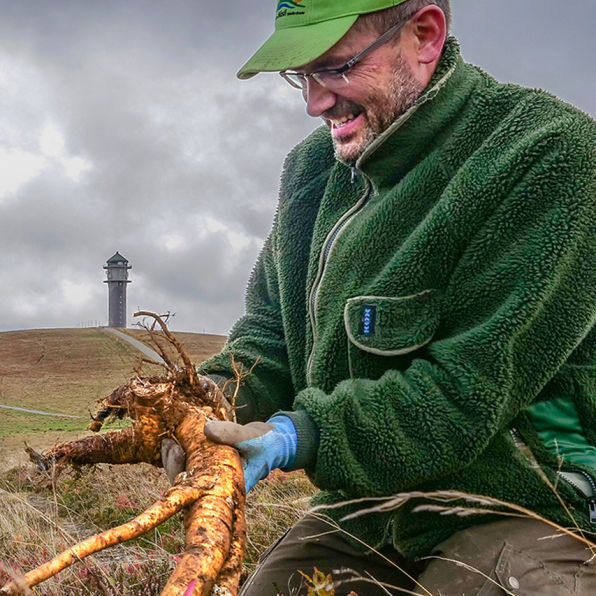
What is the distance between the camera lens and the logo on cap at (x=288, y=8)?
2.52 m

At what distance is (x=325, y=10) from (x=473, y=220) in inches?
36.8

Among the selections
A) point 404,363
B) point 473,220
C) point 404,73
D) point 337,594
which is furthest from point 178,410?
point 404,73

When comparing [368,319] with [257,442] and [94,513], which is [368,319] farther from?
[94,513]

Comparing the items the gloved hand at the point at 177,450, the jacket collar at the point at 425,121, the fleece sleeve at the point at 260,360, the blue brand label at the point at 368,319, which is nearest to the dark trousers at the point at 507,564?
the gloved hand at the point at 177,450

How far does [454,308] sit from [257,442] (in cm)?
82

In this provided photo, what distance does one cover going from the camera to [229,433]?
2.09m

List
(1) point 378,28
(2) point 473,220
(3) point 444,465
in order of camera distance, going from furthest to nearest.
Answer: (1) point 378,28, (2) point 473,220, (3) point 444,465

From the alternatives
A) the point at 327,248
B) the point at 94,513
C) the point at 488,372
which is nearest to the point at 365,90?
the point at 327,248

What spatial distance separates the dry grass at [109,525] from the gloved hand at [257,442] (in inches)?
14.6

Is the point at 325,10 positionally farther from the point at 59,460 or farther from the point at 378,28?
the point at 59,460

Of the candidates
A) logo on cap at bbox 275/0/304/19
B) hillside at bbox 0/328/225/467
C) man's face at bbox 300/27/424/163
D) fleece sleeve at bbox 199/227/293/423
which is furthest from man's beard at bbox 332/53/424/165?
hillside at bbox 0/328/225/467

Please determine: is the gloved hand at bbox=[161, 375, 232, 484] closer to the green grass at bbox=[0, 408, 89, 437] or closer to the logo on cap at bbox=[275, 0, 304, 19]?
the logo on cap at bbox=[275, 0, 304, 19]

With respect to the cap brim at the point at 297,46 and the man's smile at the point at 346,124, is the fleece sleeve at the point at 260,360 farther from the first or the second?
the cap brim at the point at 297,46

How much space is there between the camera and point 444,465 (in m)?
2.14
